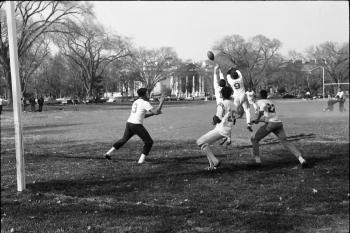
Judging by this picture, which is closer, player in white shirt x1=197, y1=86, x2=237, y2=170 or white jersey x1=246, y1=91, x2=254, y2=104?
player in white shirt x1=197, y1=86, x2=237, y2=170

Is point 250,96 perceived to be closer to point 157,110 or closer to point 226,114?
point 226,114

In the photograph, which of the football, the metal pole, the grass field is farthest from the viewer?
the grass field

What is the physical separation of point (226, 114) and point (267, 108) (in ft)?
1.60

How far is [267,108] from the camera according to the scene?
302 centimetres

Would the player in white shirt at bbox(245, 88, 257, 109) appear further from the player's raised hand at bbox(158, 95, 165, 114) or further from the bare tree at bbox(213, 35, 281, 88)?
the player's raised hand at bbox(158, 95, 165, 114)

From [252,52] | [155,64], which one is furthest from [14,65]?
[252,52]

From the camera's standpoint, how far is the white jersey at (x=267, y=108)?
2.95 m

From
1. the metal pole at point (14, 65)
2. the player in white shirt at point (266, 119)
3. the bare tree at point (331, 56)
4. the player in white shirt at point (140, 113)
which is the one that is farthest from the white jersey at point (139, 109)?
the metal pole at point (14, 65)

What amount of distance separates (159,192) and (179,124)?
584 centimetres

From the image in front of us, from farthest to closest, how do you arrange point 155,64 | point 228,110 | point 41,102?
point 41,102
point 155,64
point 228,110

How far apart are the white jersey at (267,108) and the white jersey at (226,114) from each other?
1.04 ft

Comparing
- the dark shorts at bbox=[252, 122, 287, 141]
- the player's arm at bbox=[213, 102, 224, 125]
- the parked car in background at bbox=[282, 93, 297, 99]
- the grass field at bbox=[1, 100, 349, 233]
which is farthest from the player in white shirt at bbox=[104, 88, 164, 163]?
the parked car in background at bbox=[282, 93, 297, 99]

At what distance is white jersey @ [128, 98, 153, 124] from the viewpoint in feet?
9.57

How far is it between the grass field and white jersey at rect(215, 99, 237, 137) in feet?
3.13
